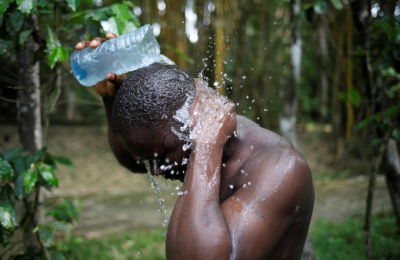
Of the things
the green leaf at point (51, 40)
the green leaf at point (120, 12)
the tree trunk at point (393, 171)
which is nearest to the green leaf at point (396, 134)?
the tree trunk at point (393, 171)

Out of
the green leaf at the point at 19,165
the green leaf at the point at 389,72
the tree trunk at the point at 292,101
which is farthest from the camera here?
the tree trunk at the point at 292,101

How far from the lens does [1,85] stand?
8.30 feet

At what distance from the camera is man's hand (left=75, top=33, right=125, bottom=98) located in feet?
5.69

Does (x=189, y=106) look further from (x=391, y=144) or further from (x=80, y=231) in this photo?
(x=80, y=231)

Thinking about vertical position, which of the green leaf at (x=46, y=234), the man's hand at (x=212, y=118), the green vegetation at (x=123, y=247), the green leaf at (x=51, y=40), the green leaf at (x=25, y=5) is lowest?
the green vegetation at (x=123, y=247)

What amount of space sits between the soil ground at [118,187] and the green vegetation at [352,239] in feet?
1.61

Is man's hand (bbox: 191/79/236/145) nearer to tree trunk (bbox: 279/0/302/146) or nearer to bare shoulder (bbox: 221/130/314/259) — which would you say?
bare shoulder (bbox: 221/130/314/259)

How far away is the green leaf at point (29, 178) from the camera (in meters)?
2.00

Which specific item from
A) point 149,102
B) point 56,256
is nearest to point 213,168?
point 149,102

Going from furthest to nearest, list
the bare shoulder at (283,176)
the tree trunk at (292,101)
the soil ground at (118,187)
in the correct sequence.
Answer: the soil ground at (118,187) < the tree trunk at (292,101) < the bare shoulder at (283,176)

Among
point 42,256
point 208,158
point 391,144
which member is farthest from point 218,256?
point 391,144

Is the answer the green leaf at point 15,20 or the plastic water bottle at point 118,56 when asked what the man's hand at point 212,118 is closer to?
the plastic water bottle at point 118,56

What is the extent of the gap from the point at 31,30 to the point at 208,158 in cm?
137

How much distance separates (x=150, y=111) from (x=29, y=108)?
143 cm
